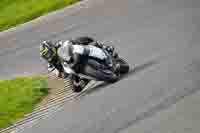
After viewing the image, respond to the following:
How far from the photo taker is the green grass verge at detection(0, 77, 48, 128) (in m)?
17.9

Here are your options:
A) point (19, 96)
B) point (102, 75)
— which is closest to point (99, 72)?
point (102, 75)

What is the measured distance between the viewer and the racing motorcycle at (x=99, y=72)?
17.4 m

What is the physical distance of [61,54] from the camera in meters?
17.7

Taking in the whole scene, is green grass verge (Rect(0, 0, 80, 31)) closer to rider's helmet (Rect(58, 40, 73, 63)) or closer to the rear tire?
rider's helmet (Rect(58, 40, 73, 63))

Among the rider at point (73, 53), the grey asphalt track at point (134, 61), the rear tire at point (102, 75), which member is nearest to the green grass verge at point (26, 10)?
the grey asphalt track at point (134, 61)

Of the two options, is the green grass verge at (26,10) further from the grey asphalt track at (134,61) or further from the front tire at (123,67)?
the front tire at (123,67)

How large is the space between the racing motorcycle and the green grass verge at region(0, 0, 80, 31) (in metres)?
11.0

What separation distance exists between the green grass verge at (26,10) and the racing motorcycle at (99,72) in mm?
10953

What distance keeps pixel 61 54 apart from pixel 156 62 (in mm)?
2319

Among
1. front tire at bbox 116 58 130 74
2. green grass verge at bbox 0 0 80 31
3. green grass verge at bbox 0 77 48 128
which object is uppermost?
front tire at bbox 116 58 130 74

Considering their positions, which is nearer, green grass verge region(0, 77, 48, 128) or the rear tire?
the rear tire

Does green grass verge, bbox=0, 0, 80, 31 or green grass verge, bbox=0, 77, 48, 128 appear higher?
green grass verge, bbox=0, 77, 48, 128

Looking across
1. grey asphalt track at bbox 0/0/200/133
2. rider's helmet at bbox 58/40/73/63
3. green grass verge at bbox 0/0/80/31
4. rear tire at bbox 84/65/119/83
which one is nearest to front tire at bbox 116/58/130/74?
grey asphalt track at bbox 0/0/200/133

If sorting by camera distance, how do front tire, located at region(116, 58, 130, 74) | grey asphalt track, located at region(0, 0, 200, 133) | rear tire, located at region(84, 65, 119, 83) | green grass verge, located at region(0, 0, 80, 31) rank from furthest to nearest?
1. green grass verge, located at region(0, 0, 80, 31)
2. front tire, located at region(116, 58, 130, 74)
3. rear tire, located at region(84, 65, 119, 83)
4. grey asphalt track, located at region(0, 0, 200, 133)
